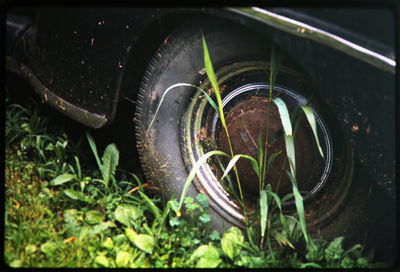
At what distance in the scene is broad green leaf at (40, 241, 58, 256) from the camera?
141 centimetres

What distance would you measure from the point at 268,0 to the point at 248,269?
911 mm

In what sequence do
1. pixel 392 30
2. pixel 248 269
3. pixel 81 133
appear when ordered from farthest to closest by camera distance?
pixel 81 133, pixel 248 269, pixel 392 30

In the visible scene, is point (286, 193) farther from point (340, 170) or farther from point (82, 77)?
point (82, 77)

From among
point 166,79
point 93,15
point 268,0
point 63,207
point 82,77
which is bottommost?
point 63,207

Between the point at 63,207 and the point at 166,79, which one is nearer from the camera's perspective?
the point at 166,79

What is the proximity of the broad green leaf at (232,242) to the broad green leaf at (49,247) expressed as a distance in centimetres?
61

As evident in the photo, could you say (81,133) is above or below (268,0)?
below

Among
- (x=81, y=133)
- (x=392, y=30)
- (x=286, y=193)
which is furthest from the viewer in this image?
(x=81, y=133)

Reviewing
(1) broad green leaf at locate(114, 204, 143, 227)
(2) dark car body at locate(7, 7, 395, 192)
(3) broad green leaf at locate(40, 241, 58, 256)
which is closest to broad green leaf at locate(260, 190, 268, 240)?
(2) dark car body at locate(7, 7, 395, 192)

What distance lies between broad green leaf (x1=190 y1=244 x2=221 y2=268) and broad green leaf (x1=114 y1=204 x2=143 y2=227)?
0.92ft

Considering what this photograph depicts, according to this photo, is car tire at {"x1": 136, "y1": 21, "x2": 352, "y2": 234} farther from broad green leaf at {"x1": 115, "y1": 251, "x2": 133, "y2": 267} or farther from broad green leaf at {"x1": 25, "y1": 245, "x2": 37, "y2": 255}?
broad green leaf at {"x1": 25, "y1": 245, "x2": 37, "y2": 255}

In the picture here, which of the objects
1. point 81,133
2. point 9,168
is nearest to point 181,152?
point 81,133

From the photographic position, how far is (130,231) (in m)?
1.48

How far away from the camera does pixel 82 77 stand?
5.02 ft
